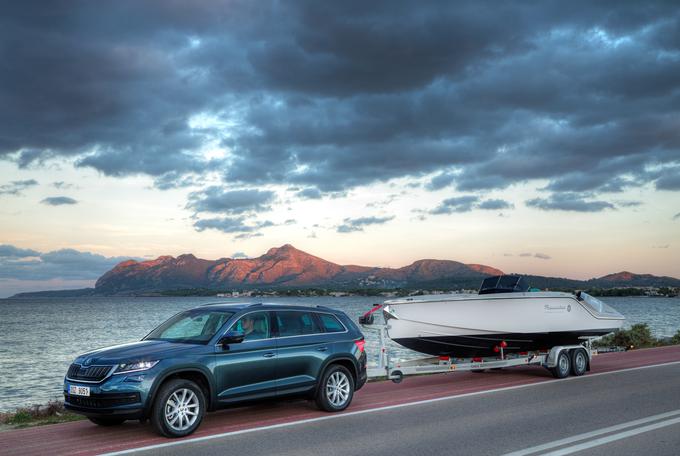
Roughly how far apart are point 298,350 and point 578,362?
8843 mm

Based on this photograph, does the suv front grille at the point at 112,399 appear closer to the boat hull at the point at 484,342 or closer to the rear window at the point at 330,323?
the rear window at the point at 330,323

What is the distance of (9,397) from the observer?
24016 mm

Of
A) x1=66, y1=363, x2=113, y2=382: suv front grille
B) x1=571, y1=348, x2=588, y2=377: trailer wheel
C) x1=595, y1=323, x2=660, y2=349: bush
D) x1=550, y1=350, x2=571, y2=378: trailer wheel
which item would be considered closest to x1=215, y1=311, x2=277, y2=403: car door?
x1=66, y1=363, x2=113, y2=382: suv front grille

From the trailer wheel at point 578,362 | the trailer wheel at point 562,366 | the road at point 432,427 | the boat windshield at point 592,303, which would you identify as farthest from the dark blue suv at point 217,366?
the boat windshield at point 592,303

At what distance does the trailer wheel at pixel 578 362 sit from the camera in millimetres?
16406

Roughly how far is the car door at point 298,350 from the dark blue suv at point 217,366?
0.05 feet

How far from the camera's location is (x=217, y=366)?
9.67 metres

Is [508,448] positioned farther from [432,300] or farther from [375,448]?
[432,300]

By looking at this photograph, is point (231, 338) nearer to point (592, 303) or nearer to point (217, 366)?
point (217, 366)

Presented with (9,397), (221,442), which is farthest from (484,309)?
(9,397)

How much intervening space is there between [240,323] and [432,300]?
642cm

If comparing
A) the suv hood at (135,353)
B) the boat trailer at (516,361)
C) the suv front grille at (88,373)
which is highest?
the suv hood at (135,353)

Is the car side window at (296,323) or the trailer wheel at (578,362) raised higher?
the car side window at (296,323)

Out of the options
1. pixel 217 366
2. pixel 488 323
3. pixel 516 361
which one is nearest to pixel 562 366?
Answer: pixel 516 361
